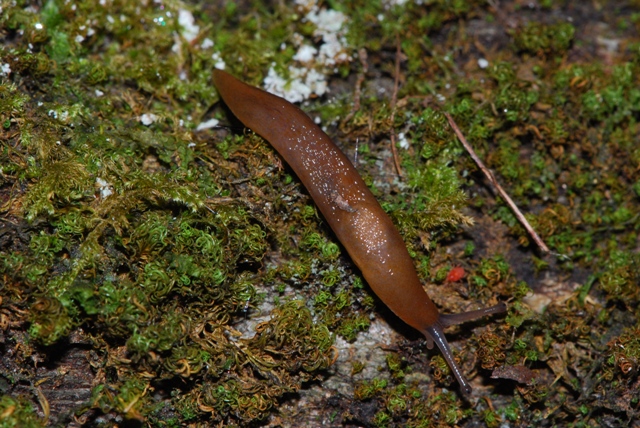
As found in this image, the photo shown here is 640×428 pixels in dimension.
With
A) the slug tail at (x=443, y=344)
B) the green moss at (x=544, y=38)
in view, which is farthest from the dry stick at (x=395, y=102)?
the slug tail at (x=443, y=344)

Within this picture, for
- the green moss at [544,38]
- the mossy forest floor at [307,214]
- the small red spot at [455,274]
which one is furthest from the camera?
the green moss at [544,38]

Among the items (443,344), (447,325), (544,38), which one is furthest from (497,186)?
(544,38)

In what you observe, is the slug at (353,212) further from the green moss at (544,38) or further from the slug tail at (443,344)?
the green moss at (544,38)

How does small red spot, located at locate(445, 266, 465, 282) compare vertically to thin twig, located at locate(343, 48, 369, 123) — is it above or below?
below

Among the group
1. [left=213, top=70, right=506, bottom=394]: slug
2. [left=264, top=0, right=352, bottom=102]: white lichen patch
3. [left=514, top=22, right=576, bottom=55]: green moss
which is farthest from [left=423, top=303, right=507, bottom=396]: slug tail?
[left=514, top=22, right=576, bottom=55]: green moss

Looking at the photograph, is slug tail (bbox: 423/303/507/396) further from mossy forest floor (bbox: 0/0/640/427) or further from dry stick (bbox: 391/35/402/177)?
dry stick (bbox: 391/35/402/177)

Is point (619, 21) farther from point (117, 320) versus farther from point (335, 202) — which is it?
point (117, 320)
